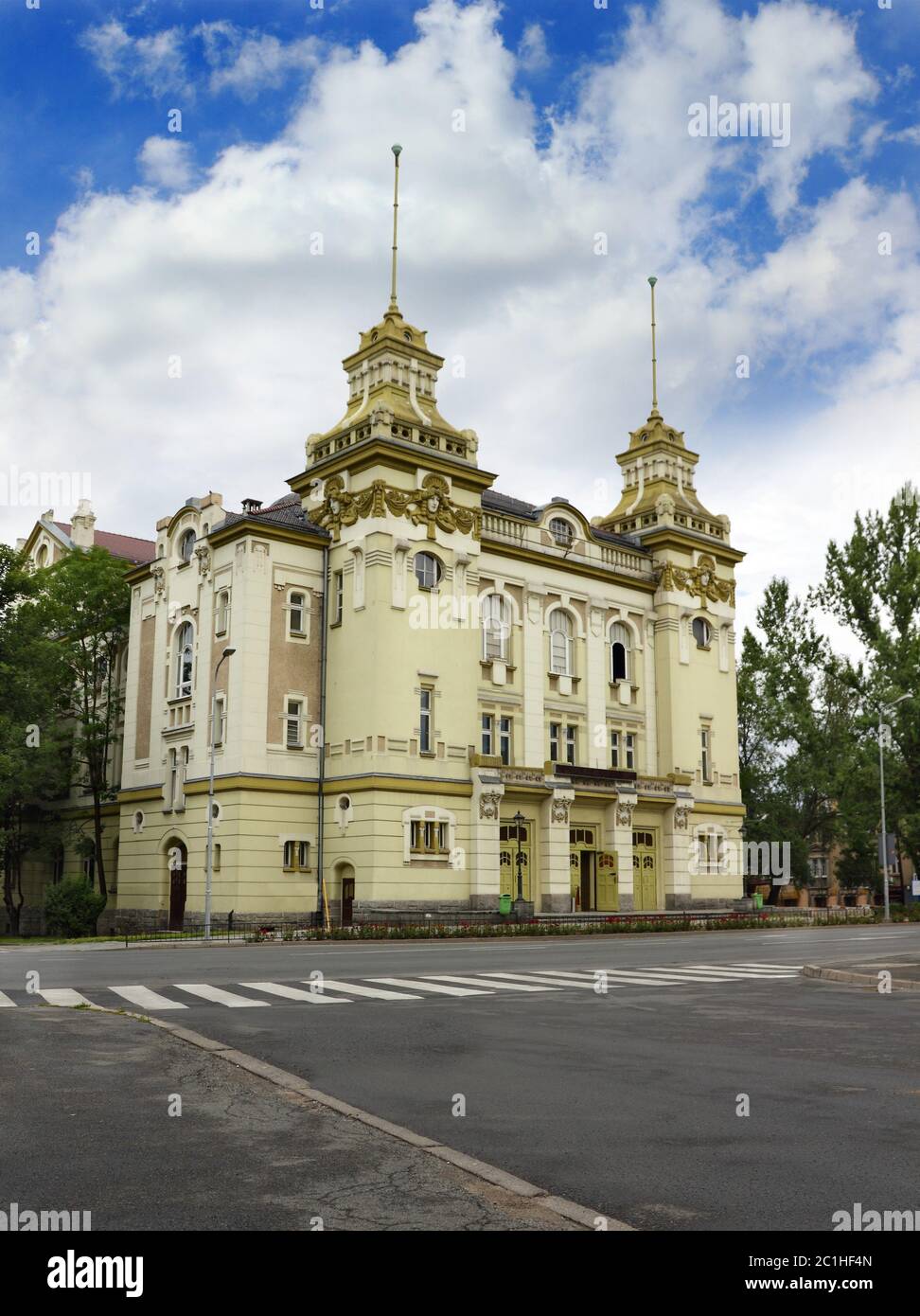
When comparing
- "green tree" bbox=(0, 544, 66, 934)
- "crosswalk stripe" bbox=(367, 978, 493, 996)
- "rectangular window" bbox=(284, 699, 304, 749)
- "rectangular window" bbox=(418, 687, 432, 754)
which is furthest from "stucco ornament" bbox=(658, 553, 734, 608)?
"crosswalk stripe" bbox=(367, 978, 493, 996)

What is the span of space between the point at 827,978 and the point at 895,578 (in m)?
45.4

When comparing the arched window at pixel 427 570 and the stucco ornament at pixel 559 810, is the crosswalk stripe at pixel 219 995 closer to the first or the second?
the arched window at pixel 427 570

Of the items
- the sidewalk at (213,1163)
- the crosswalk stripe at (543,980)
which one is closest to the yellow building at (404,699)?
the crosswalk stripe at (543,980)

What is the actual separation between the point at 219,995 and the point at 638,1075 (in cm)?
826

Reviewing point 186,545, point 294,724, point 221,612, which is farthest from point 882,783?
point 186,545

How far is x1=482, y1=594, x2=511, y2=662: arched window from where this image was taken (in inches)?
1988

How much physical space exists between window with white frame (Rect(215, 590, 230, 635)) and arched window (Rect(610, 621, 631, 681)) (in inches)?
753

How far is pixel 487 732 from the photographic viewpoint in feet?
164

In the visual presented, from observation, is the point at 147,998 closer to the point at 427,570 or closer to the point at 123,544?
the point at 427,570

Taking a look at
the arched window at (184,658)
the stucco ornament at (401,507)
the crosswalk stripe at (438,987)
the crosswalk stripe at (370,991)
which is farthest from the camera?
the arched window at (184,658)

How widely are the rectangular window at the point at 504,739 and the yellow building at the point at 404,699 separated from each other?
8cm

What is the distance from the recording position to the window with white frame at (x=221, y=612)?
46.4 meters

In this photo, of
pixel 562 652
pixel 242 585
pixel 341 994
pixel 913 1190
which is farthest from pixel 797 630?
pixel 913 1190
